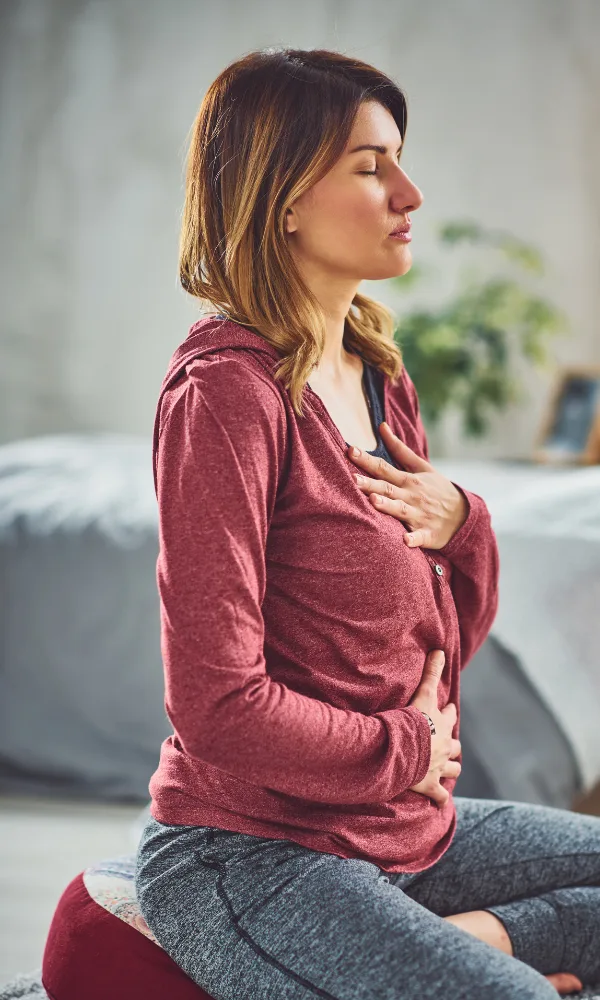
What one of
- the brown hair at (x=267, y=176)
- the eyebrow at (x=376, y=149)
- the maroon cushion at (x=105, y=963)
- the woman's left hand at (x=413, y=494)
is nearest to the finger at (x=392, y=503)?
the woman's left hand at (x=413, y=494)

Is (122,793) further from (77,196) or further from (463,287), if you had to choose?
(77,196)

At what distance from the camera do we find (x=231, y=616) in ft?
2.97

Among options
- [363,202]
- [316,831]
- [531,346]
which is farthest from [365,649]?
[531,346]

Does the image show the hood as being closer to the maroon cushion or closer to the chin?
the chin

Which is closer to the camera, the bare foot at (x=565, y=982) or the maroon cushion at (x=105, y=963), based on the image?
the maroon cushion at (x=105, y=963)

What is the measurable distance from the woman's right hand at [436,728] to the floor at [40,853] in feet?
2.46

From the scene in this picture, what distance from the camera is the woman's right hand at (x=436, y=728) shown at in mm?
1068

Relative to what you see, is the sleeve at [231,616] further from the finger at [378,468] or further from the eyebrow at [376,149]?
the eyebrow at [376,149]

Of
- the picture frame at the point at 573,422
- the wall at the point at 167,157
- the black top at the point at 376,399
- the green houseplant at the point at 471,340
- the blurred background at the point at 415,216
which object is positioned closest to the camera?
the black top at the point at 376,399

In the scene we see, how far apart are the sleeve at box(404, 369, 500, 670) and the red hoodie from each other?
9 cm

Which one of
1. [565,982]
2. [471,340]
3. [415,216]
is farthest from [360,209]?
[415,216]

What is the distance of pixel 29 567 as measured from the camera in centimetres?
Answer: 225

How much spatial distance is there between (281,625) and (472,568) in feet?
0.99

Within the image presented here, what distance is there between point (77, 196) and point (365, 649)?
3.74 metres
